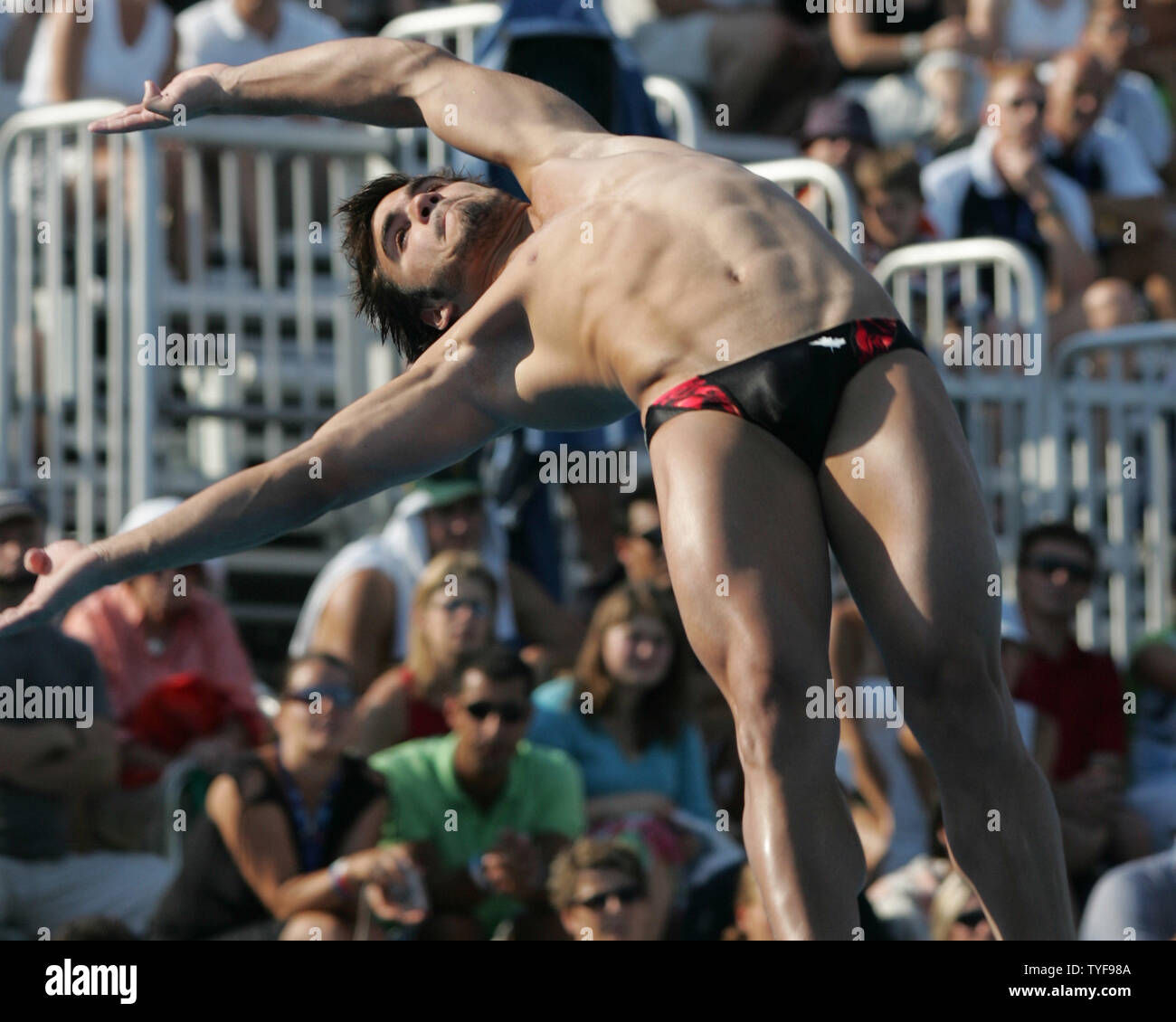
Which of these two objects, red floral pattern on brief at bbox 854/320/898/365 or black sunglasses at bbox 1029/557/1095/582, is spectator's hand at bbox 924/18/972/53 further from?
red floral pattern on brief at bbox 854/320/898/365

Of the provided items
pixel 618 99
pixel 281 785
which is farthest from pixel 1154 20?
pixel 281 785

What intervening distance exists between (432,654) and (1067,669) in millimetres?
2541

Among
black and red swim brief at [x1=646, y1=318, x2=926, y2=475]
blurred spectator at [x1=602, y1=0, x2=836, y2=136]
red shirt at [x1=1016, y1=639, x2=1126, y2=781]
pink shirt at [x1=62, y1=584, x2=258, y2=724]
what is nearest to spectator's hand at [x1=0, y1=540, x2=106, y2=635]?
black and red swim brief at [x1=646, y1=318, x2=926, y2=475]

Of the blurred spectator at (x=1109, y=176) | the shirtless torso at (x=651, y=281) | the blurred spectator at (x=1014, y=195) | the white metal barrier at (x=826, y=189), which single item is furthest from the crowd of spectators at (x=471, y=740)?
the shirtless torso at (x=651, y=281)

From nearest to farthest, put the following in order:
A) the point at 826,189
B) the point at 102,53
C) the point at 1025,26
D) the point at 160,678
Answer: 1. the point at 160,678
2. the point at 826,189
3. the point at 102,53
4. the point at 1025,26

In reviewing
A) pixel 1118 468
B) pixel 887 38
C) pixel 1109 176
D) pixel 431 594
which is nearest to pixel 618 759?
pixel 431 594

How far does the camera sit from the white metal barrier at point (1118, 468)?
820 centimetres

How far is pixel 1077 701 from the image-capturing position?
24.3 ft

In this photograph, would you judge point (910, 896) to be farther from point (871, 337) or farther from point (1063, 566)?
point (871, 337)

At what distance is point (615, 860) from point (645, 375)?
2.57 meters

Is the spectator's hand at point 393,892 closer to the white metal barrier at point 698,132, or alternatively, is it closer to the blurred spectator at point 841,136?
the white metal barrier at point 698,132

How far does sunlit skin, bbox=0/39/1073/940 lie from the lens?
3.61 m

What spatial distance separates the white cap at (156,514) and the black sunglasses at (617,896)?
1.72 m

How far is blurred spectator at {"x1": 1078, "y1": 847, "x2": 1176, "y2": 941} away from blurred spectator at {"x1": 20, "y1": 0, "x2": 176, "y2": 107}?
495 centimetres
